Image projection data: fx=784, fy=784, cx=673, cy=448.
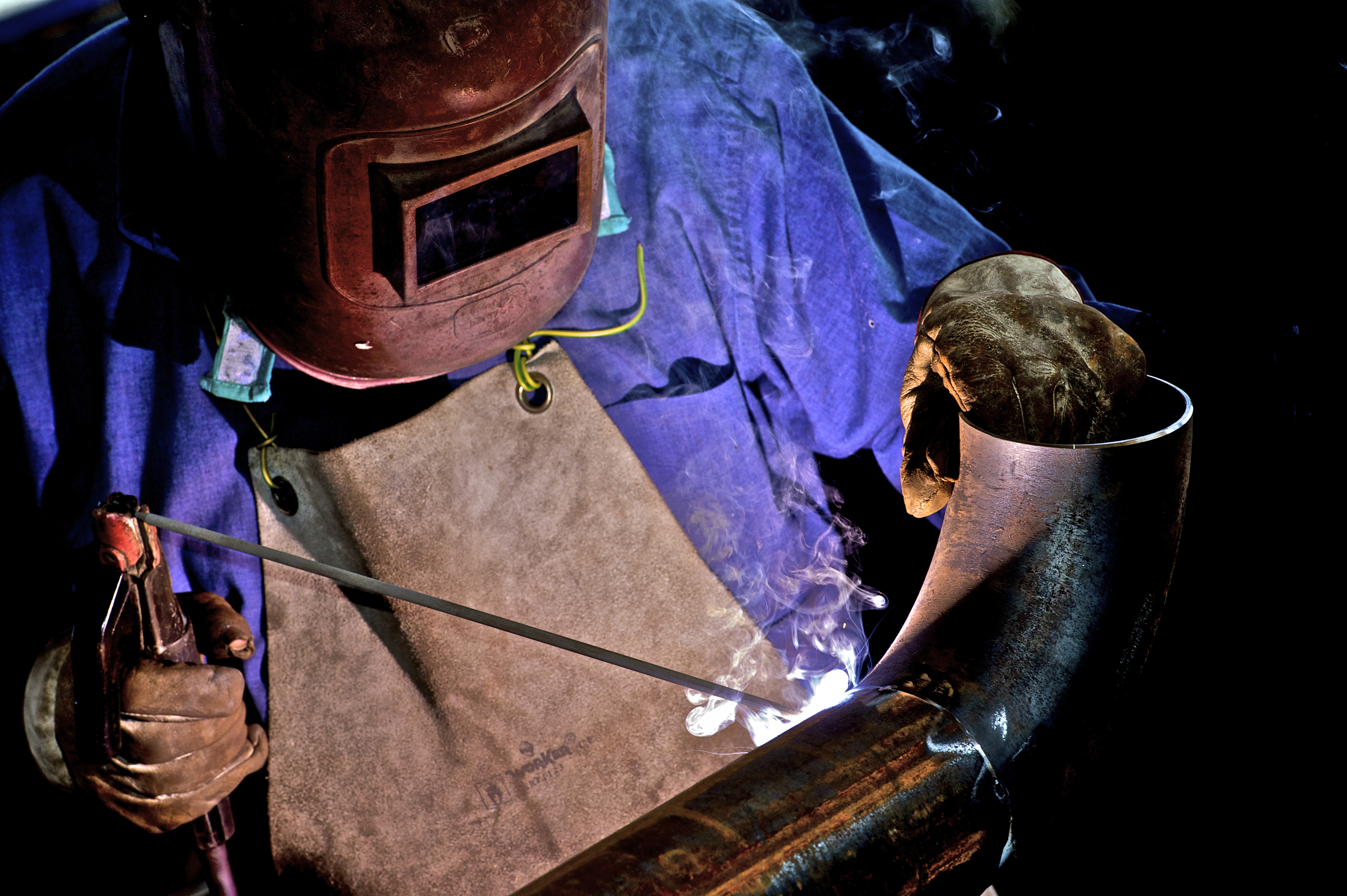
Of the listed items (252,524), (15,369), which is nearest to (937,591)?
(252,524)

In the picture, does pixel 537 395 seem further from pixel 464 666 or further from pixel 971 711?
pixel 971 711

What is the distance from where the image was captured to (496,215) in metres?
0.78

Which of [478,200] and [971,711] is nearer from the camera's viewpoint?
[971,711]

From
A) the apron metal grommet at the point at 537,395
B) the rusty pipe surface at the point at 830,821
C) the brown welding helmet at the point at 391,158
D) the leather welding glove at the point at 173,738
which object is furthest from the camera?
the apron metal grommet at the point at 537,395

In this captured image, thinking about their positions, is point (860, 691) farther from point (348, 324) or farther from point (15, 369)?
point (15, 369)

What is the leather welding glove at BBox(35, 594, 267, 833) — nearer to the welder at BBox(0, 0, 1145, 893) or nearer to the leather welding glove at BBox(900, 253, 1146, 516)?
the welder at BBox(0, 0, 1145, 893)

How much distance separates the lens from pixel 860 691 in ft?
2.16

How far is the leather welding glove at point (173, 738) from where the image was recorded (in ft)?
2.90

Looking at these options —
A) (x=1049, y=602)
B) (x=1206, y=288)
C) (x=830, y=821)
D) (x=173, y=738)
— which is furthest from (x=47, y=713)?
(x=1206, y=288)

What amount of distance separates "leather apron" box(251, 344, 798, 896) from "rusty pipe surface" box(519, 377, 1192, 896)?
0.49 metres

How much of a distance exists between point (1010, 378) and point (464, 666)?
77 centimetres

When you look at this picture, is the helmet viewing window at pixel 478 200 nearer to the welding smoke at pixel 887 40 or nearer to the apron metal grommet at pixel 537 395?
the apron metal grommet at pixel 537 395

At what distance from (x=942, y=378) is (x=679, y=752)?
63 cm

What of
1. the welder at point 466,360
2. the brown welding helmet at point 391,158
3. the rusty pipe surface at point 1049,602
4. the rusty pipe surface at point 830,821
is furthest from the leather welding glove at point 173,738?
the rusty pipe surface at point 1049,602
